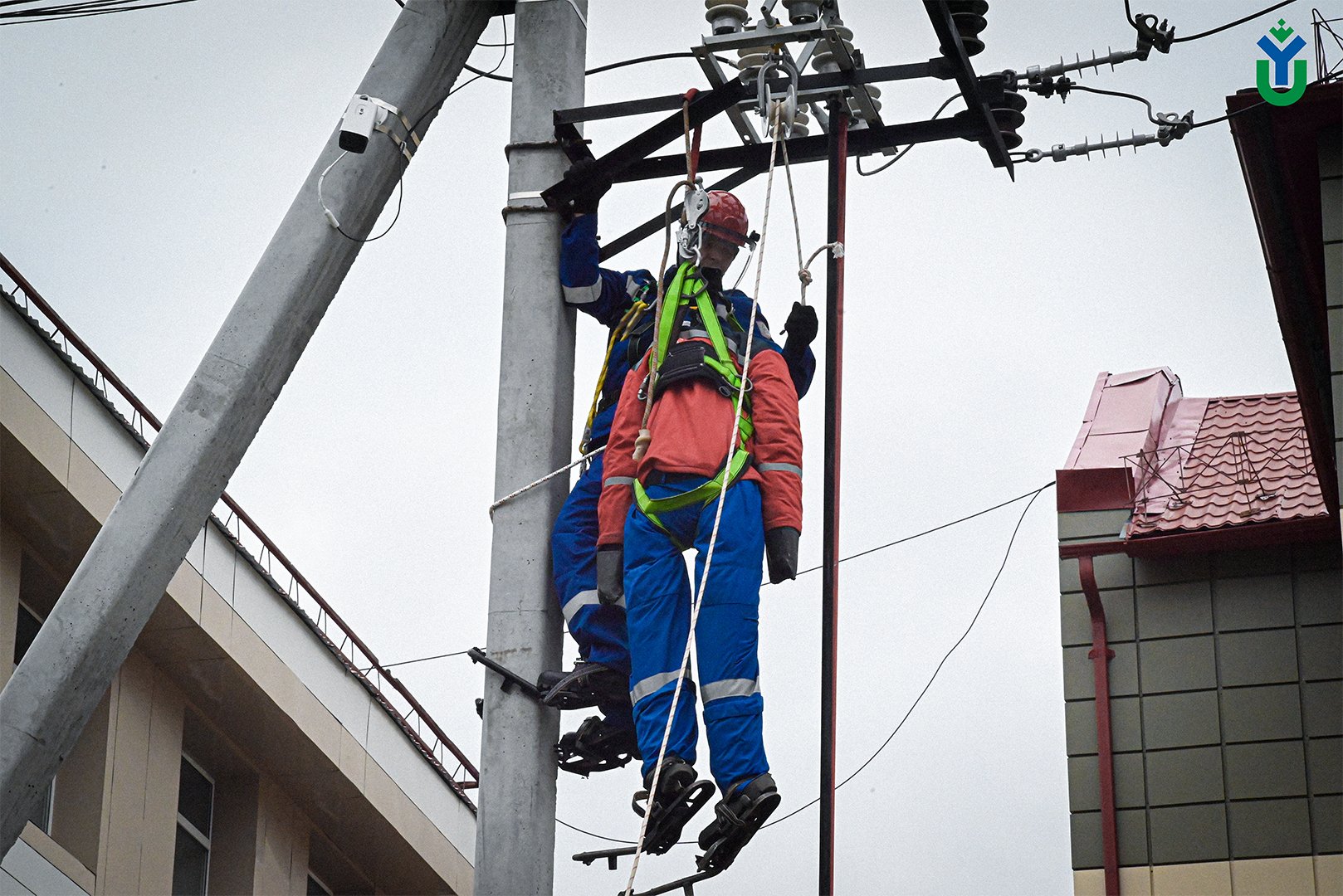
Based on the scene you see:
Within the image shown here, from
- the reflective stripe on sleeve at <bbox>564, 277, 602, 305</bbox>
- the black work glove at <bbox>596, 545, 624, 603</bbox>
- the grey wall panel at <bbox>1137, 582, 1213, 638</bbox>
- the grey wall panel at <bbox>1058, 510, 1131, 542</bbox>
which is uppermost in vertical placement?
the grey wall panel at <bbox>1058, 510, 1131, 542</bbox>

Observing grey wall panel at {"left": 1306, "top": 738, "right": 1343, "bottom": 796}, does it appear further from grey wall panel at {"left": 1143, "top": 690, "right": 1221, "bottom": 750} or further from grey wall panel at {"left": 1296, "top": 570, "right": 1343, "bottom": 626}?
grey wall panel at {"left": 1296, "top": 570, "right": 1343, "bottom": 626}

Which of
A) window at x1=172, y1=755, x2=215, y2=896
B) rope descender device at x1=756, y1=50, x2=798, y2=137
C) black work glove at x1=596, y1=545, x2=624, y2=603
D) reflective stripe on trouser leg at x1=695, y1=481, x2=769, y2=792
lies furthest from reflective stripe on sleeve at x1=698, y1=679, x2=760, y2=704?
window at x1=172, y1=755, x2=215, y2=896

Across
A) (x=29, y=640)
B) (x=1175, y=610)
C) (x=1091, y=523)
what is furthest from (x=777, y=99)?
(x=29, y=640)

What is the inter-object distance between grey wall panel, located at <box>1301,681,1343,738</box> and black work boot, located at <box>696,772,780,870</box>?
18.0 ft

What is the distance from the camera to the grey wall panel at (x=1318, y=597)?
12117 millimetres

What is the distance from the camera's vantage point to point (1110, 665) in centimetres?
1251

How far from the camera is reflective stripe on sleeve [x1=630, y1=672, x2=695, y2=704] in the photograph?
25.3 feet

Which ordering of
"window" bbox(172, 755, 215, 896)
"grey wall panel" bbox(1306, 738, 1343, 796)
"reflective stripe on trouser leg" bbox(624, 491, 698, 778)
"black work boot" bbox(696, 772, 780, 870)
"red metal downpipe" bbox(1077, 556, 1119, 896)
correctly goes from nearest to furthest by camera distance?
"black work boot" bbox(696, 772, 780, 870), "reflective stripe on trouser leg" bbox(624, 491, 698, 778), "grey wall panel" bbox(1306, 738, 1343, 796), "red metal downpipe" bbox(1077, 556, 1119, 896), "window" bbox(172, 755, 215, 896)

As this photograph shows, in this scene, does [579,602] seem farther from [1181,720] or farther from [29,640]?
[29,640]

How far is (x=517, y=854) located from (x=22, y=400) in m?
7.60

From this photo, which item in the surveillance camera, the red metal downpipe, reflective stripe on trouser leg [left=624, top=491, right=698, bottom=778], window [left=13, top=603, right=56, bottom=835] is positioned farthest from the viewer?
window [left=13, top=603, right=56, bottom=835]

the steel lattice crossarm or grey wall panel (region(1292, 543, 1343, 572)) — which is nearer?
the steel lattice crossarm

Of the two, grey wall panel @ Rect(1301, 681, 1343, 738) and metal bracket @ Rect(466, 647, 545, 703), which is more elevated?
grey wall panel @ Rect(1301, 681, 1343, 738)

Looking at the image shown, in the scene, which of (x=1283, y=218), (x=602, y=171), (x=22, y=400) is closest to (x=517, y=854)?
(x=602, y=171)
